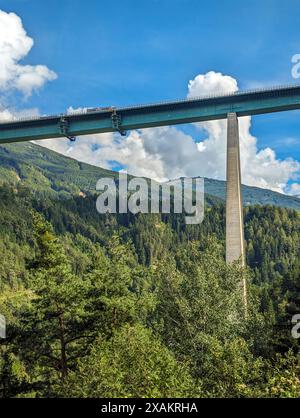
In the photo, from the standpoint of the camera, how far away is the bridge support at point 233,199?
40.7m

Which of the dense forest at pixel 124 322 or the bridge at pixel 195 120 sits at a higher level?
the bridge at pixel 195 120

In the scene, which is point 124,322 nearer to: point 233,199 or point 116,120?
point 233,199

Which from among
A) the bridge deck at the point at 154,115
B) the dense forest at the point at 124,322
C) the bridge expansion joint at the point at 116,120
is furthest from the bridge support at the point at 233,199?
the bridge expansion joint at the point at 116,120

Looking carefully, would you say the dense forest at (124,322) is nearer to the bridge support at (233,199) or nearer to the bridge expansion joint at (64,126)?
the bridge support at (233,199)

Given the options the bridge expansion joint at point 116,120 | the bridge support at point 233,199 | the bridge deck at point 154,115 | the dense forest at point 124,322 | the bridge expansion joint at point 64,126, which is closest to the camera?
the dense forest at point 124,322

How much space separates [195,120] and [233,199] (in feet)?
32.7

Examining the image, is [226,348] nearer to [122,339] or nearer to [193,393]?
[193,393]

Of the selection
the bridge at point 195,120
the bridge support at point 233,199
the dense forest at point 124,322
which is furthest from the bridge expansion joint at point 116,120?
the dense forest at point 124,322

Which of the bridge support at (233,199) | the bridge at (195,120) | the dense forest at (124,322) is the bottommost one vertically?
the dense forest at (124,322)

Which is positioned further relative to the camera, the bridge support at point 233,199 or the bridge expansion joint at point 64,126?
the bridge expansion joint at point 64,126

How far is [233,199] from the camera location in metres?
41.8

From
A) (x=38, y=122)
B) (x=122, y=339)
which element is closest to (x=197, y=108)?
(x=38, y=122)

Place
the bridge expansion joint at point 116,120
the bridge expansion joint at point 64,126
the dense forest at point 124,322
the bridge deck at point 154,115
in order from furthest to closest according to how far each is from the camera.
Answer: the bridge expansion joint at point 64,126 → the bridge expansion joint at point 116,120 → the bridge deck at point 154,115 → the dense forest at point 124,322
